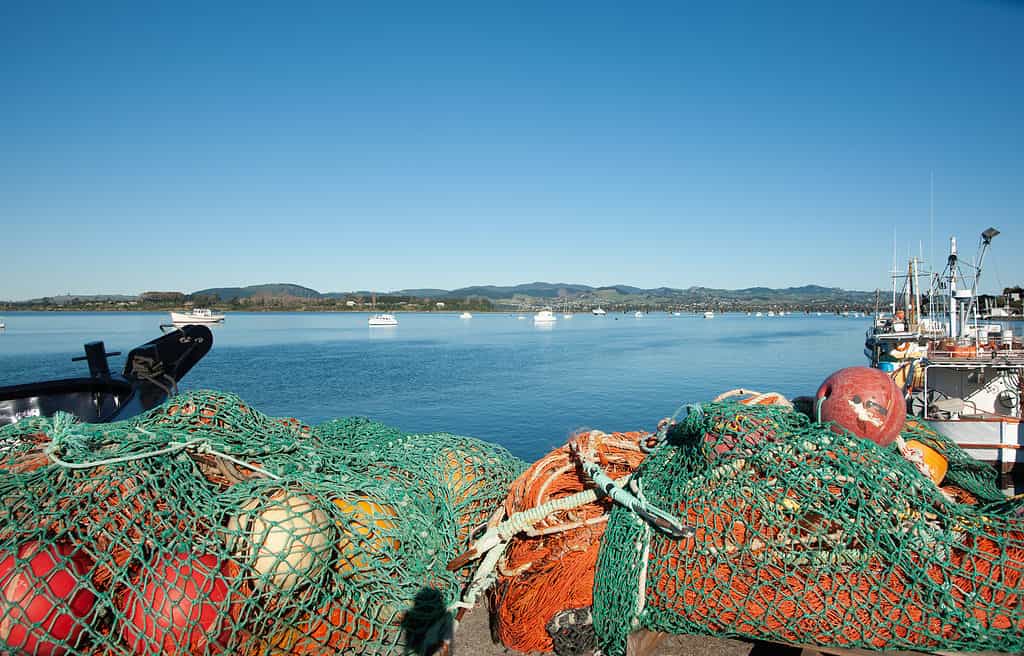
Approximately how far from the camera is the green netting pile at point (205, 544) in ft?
8.08

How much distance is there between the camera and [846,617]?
2865 mm

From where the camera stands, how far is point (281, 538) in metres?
2.73

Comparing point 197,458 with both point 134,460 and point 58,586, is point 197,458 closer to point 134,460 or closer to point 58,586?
point 134,460

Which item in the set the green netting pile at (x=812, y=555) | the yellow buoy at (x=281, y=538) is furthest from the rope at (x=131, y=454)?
the green netting pile at (x=812, y=555)

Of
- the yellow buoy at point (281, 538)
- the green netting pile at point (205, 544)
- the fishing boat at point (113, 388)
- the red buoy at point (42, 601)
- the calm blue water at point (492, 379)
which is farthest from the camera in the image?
the calm blue water at point (492, 379)

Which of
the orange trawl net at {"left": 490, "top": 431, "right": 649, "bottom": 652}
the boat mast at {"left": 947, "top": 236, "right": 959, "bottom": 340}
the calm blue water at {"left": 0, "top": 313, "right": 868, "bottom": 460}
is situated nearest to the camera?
the orange trawl net at {"left": 490, "top": 431, "right": 649, "bottom": 652}

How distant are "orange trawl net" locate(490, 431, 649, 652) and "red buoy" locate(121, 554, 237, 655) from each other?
152 cm

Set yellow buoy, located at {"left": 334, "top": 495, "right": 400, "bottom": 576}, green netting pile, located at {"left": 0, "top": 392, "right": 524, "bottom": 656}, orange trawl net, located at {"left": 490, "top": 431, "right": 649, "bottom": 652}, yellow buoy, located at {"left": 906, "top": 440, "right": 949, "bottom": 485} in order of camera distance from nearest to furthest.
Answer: green netting pile, located at {"left": 0, "top": 392, "right": 524, "bottom": 656}
yellow buoy, located at {"left": 334, "top": 495, "right": 400, "bottom": 576}
orange trawl net, located at {"left": 490, "top": 431, "right": 649, "bottom": 652}
yellow buoy, located at {"left": 906, "top": 440, "right": 949, "bottom": 485}

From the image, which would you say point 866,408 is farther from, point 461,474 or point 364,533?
point 364,533

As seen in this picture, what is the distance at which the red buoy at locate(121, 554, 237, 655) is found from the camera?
2.48 m

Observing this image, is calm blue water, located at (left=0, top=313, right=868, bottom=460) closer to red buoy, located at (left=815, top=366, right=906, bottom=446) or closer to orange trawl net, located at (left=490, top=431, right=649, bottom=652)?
orange trawl net, located at (left=490, top=431, right=649, bottom=652)

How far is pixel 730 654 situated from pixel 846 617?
718mm

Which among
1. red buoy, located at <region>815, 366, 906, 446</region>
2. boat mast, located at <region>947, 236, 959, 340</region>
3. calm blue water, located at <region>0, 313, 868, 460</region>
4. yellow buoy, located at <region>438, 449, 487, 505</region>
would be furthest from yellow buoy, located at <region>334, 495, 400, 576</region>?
boat mast, located at <region>947, 236, 959, 340</region>

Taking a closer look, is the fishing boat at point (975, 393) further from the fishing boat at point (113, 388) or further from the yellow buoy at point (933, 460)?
the fishing boat at point (113, 388)
